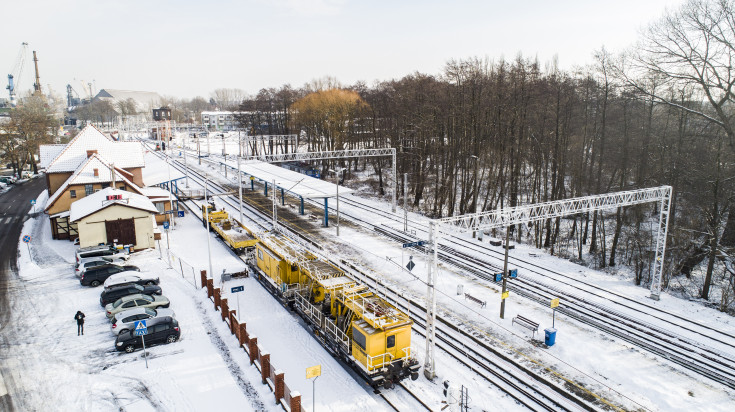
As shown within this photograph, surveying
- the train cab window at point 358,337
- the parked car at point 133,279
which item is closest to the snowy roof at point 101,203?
the parked car at point 133,279

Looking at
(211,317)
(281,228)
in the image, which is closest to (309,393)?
(211,317)

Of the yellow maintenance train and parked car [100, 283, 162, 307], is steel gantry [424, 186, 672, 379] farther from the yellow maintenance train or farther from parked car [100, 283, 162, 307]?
parked car [100, 283, 162, 307]

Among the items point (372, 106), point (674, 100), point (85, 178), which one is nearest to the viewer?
point (674, 100)

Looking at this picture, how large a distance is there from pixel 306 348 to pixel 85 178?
31494mm

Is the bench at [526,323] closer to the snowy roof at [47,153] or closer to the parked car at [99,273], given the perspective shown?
the parked car at [99,273]

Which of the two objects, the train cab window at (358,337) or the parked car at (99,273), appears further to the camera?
the parked car at (99,273)

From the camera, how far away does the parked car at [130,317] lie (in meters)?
21.0

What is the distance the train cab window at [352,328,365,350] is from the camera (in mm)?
17600

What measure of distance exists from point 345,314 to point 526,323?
10295mm

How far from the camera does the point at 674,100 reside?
1347 inches

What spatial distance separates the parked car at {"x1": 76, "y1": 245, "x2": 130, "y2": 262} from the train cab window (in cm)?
2169

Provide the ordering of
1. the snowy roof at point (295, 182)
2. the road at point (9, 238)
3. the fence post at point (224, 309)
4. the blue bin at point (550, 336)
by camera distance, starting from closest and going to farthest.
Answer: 1. the road at point (9, 238)
2. the blue bin at point (550, 336)
3. the fence post at point (224, 309)
4. the snowy roof at point (295, 182)

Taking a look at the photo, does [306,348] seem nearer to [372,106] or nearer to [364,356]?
[364,356]

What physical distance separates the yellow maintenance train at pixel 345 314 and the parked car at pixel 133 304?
6374 mm
